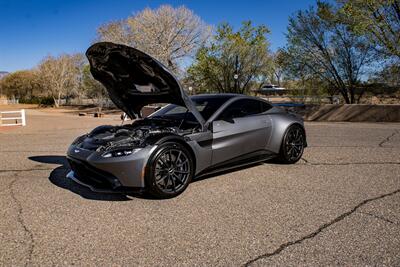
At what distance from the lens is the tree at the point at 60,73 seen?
2402 inches

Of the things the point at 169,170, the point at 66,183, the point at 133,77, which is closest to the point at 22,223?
the point at 66,183

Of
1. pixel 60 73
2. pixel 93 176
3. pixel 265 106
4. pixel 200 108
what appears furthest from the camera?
pixel 60 73

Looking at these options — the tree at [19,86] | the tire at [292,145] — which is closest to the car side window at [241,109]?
the tire at [292,145]

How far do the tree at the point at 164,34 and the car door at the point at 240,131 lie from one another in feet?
98.3

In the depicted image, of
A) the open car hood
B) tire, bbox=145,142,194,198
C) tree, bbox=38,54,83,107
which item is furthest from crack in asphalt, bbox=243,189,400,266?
tree, bbox=38,54,83,107

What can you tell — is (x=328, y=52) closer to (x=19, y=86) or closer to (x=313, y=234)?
(x=313, y=234)

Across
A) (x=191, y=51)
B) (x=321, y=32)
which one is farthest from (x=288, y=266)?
(x=191, y=51)

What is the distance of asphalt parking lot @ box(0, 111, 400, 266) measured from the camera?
3195 mm

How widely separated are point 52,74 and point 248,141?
61765 mm

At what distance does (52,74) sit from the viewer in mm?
61156

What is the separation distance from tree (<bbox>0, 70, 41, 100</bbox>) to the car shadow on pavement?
79668mm

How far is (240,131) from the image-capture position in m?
5.70

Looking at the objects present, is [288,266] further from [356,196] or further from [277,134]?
[277,134]

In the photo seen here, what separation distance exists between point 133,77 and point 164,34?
31.3 meters
